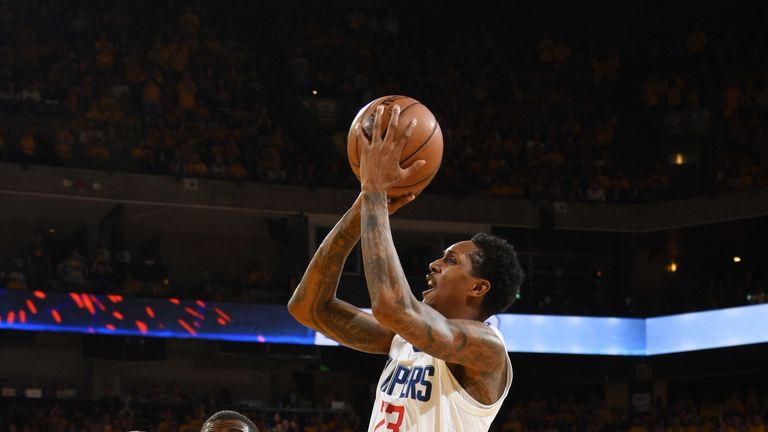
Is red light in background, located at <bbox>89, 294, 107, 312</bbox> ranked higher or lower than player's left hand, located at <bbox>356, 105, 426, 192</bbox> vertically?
higher

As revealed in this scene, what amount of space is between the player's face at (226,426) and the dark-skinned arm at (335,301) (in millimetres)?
504

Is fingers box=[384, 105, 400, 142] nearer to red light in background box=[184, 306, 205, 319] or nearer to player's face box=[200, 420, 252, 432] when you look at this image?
player's face box=[200, 420, 252, 432]

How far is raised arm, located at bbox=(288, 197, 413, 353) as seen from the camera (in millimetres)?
4527

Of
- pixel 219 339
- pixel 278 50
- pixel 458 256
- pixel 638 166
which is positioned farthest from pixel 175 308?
pixel 458 256

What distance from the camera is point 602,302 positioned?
80.5 feet

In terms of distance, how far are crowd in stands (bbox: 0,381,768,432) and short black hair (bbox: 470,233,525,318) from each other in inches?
580

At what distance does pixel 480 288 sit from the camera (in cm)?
449

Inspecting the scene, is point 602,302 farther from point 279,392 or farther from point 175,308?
point 175,308

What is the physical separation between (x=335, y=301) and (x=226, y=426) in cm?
68

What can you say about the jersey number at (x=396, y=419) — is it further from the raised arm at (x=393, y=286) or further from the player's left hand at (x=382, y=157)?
the player's left hand at (x=382, y=157)

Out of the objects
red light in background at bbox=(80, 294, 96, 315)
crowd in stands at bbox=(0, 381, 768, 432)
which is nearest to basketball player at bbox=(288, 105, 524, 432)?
crowd in stands at bbox=(0, 381, 768, 432)

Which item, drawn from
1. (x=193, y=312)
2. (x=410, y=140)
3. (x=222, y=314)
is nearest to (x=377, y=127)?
(x=410, y=140)

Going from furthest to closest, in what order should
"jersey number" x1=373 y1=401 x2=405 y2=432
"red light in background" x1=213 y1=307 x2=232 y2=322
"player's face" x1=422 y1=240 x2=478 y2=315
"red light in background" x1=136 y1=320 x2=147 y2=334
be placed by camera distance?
"red light in background" x1=213 y1=307 x2=232 y2=322 → "red light in background" x1=136 y1=320 x2=147 y2=334 → "player's face" x1=422 y1=240 x2=478 y2=315 → "jersey number" x1=373 y1=401 x2=405 y2=432

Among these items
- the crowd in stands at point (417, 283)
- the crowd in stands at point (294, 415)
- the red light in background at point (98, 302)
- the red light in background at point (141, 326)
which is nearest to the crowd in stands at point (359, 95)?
the crowd in stands at point (417, 283)
